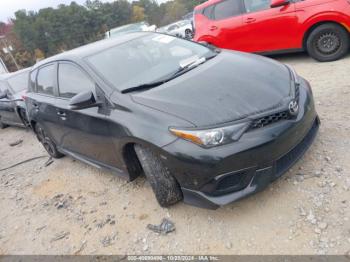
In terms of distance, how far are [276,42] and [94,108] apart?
13.8 ft

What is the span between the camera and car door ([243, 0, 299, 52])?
18.6ft

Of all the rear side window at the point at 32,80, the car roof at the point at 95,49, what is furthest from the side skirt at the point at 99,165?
the car roof at the point at 95,49

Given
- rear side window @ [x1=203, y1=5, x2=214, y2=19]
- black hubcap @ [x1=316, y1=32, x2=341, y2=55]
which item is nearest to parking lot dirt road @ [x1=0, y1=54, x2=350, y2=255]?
black hubcap @ [x1=316, y1=32, x2=341, y2=55]

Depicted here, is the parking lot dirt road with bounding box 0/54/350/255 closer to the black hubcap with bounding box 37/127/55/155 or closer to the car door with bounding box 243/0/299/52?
the black hubcap with bounding box 37/127/55/155

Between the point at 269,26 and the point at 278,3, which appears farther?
the point at 269,26

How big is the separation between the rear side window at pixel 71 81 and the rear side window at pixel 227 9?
4034 mm

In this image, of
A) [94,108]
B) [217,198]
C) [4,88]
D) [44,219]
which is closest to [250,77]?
[217,198]

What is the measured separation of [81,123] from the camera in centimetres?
343

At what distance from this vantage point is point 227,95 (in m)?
→ 2.62

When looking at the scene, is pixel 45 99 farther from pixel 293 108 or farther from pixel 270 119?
pixel 293 108

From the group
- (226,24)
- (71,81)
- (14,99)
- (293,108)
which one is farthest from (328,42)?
(14,99)

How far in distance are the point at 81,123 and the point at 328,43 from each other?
4.50m

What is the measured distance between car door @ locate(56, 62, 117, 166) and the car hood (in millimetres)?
579

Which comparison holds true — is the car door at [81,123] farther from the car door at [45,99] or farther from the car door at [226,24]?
the car door at [226,24]
